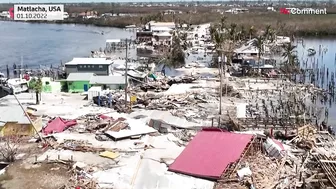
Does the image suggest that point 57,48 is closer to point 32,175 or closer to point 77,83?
point 77,83

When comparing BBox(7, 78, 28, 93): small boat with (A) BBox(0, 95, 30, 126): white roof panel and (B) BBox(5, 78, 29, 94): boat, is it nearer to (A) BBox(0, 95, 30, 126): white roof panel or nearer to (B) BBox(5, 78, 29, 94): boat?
(B) BBox(5, 78, 29, 94): boat

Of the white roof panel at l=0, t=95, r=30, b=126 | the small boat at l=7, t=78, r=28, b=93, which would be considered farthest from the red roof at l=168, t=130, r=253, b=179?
the small boat at l=7, t=78, r=28, b=93

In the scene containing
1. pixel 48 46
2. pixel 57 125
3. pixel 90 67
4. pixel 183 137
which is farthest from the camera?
pixel 48 46

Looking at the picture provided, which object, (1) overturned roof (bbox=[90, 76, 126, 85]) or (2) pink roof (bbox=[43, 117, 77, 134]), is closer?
(2) pink roof (bbox=[43, 117, 77, 134])

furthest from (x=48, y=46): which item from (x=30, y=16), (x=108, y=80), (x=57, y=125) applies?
(x=30, y=16)

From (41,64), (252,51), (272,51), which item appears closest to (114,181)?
(252,51)

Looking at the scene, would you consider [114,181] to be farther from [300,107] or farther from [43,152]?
[300,107]

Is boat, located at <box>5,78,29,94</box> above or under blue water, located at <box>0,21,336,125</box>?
under
